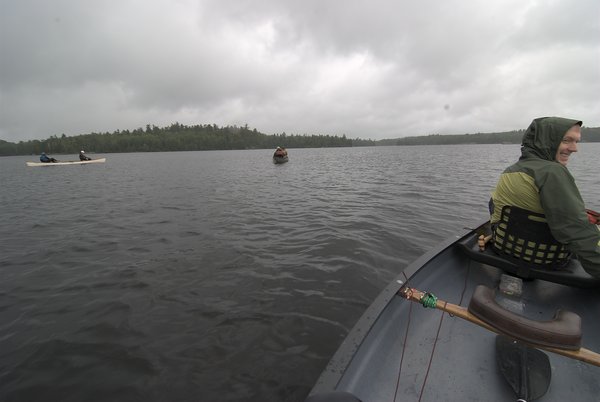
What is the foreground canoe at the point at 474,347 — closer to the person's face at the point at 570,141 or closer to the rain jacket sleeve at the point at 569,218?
the rain jacket sleeve at the point at 569,218

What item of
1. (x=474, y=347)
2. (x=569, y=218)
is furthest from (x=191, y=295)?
(x=569, y=218)

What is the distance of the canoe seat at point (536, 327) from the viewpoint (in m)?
2.11

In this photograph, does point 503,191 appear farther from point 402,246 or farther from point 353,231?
point 353,231

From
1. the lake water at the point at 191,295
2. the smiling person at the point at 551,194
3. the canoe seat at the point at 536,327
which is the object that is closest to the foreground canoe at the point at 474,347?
the canoe seat at the point at 536,327

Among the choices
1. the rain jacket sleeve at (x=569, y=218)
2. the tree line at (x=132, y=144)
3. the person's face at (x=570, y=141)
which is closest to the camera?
the rain jacket sleeve at (x=569, y=218)

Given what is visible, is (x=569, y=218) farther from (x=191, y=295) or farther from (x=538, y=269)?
(x=191, y=295)

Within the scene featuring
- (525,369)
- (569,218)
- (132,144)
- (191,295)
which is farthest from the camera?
Answer: (132,144)

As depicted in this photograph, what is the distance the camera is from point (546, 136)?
368 centimetres

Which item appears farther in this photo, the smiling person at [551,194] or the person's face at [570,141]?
the person's face at [570,141]

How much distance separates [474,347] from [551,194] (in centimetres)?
206

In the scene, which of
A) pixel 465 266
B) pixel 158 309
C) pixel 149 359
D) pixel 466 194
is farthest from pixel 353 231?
pixel 466 194

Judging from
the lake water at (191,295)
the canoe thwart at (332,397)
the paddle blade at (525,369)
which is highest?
the canoe thwart at (332,397)

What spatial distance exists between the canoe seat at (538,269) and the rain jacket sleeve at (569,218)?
2.53ft

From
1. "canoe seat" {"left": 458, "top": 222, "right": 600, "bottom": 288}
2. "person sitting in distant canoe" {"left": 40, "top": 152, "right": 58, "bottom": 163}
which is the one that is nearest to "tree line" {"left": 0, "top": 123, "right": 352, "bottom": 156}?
"person sitting in distant canoe" {"left": 40, "top": 152, "right": 58, "bottom": 163}
